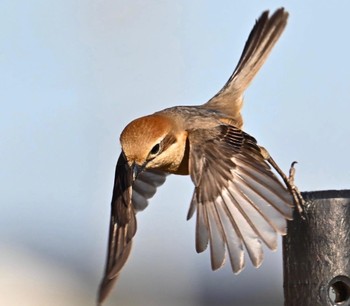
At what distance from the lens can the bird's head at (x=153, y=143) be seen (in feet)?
21.3

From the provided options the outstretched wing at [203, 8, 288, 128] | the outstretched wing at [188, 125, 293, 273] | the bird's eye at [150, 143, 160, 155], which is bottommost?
the outstretched wing at [188, 125, 293, 273]

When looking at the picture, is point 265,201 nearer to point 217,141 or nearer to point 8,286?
point 217,141

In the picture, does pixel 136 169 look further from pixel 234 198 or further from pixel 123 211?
pixel 234 198

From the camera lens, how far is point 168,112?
7406mm

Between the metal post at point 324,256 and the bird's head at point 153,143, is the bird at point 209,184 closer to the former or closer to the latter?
the bird's head at point 153,143

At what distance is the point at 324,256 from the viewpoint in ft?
17.0

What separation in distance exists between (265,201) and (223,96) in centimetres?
283

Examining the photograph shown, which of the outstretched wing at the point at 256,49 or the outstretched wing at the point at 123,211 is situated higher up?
the outstretched wing at the point at 256,49

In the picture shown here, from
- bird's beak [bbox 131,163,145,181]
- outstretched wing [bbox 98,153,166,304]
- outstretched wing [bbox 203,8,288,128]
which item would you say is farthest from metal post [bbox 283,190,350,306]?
outstretched wing [bbox 203,8,288,128]

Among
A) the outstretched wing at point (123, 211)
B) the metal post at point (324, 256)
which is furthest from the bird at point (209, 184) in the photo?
the metal post at point (324, 256)

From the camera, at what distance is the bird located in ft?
19.3

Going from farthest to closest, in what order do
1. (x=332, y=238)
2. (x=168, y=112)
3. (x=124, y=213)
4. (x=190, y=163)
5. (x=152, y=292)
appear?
(x=152, y=292) → (x=168, y=112) → (x=124, y=213) → (x=190, y=163) → (x=332, y=238)

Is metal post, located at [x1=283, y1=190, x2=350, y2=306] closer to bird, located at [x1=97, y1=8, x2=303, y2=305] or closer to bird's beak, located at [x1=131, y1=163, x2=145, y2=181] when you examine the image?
bird, located at [x1=97, y1=8, x2=303, y2=305]

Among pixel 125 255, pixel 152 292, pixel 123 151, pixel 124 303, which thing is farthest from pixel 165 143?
pixel 152 292
